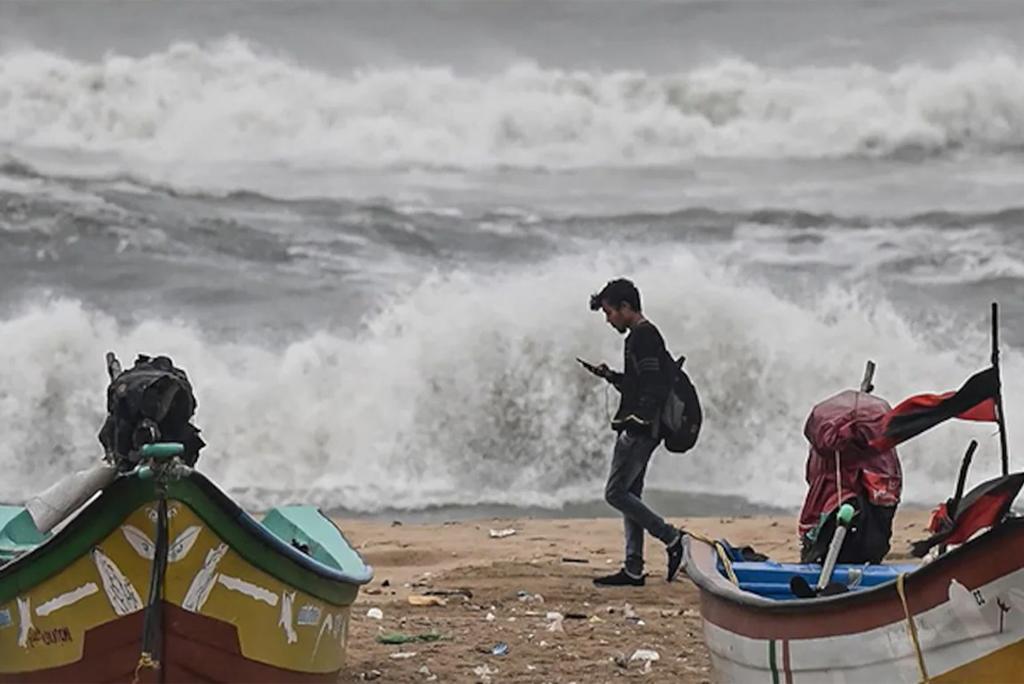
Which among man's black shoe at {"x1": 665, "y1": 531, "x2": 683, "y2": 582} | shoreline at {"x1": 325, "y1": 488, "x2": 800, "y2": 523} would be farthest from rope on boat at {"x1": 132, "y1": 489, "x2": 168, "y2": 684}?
shoreline at {"x1": 325, "y1": 488, "x2": 800, "y2": 523}

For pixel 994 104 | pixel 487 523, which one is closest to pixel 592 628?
pixel 487 523

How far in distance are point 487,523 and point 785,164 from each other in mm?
8720

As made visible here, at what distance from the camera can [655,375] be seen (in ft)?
29.5

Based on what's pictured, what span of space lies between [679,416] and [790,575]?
2481 mm

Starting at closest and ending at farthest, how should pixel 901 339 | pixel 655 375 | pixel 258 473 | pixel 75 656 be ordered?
1. pixel 75 656
2. pixel 655 375
3. pixel 258 473
4. pixel 901 339

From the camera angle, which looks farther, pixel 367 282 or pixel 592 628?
pixel 367 282

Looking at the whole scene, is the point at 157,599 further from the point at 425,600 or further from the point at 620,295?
the point at 620,295

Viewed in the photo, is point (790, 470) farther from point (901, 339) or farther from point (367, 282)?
point (367, 282)

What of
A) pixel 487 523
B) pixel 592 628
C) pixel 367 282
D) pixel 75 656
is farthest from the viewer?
pixel 367 282

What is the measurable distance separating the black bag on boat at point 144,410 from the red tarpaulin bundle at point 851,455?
7.61 ft

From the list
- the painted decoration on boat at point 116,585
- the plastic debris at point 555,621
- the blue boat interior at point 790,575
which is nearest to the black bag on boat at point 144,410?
the painted decoration on boat at point 116,585

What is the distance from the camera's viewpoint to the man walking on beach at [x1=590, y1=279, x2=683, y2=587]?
8.98 m

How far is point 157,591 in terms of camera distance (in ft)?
18.6

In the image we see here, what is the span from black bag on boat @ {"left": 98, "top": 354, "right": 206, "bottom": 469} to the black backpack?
3.35 metres
